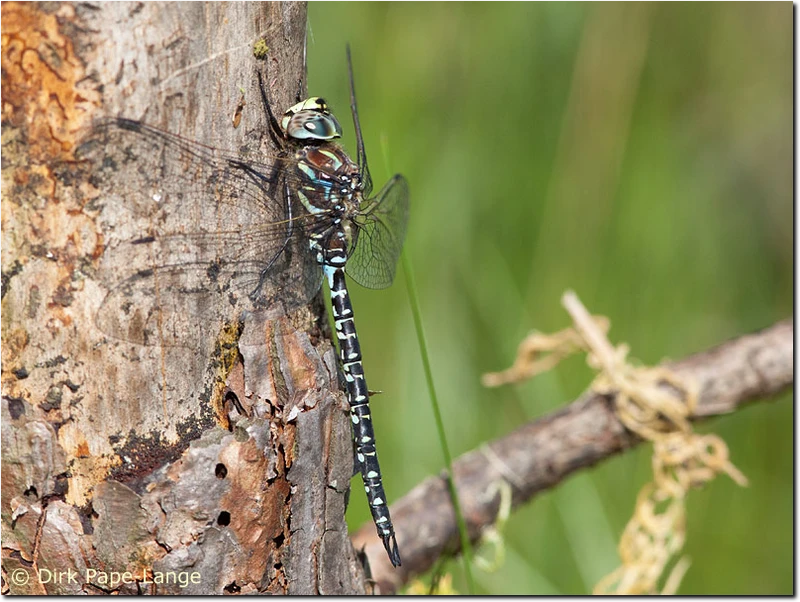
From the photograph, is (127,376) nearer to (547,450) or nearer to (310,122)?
(310,122)

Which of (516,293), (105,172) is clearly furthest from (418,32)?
(105,172)

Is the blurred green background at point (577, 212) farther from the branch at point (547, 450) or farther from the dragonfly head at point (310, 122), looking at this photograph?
the dragonfly head at point (310, 122)

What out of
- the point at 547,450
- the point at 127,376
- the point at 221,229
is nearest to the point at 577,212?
the point at 547,450

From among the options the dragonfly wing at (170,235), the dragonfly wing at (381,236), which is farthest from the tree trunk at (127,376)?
the dragonfly wing at (381,236)

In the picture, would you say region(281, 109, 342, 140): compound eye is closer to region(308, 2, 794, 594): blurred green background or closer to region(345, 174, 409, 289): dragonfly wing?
region(345, 174, 409, 289): dragonfly wing

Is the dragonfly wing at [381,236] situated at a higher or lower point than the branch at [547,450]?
higher

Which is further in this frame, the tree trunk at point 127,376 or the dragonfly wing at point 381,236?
the dragonfly wing at point 381,236

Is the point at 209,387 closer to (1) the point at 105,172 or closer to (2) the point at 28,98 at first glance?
(1) the point at 105,172
